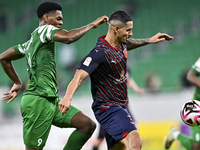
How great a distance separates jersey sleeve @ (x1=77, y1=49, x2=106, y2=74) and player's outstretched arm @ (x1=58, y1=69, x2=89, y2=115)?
68mm

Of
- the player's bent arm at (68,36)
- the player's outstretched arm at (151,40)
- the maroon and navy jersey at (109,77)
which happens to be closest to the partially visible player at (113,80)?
the maroon and navy jersey at (109,77)

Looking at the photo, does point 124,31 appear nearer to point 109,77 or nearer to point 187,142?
point 109,77

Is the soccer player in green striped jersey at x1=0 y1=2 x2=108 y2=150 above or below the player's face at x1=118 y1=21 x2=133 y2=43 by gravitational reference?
below

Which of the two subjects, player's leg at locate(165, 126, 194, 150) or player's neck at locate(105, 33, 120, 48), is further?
player's leg at locate(165, 126, 194, 150)

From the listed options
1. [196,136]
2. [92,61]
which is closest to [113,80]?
[92,61]

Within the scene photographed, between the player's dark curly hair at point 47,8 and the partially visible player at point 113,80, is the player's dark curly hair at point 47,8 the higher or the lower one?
the higher one

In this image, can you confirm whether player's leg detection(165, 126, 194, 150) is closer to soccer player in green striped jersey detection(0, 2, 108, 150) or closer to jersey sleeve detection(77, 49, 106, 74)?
soccer player in green striped jersey detection(0, 2, 108, 150)

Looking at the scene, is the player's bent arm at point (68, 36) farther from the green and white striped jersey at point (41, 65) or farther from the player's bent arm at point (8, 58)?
the player's bent arm at point (8, 58)

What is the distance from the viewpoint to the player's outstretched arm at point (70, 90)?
3760 millimetres

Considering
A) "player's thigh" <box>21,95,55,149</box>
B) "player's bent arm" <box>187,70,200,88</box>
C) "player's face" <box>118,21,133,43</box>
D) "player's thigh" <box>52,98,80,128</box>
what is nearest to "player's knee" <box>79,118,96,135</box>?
"player's thigh" <box>52,98,80,128</box>

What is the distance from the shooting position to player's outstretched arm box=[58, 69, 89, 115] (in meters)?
3.76

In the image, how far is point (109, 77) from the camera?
180 inches

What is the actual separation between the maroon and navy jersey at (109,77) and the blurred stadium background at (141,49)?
514 cm

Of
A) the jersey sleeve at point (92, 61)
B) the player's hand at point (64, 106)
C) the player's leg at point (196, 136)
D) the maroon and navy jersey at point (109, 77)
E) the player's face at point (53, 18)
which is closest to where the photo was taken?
the player's hand at point (64, 106)
